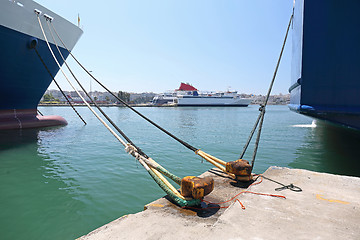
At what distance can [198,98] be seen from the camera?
88.2m

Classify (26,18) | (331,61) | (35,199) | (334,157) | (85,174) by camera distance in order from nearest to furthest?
(35,199) < (331,61) < (85,174) < (334,157) < (26,18)

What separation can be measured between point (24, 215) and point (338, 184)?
6032 millimetres

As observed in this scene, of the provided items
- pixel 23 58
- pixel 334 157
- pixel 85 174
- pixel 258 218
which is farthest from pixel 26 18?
pixel 334 157

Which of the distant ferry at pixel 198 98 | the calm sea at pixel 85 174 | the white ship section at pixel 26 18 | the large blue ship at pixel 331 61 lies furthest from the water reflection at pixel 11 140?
the distant ferry at pixel 198 98

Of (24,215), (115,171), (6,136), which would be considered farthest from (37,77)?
(24,215)

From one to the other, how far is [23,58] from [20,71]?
2.64 feet

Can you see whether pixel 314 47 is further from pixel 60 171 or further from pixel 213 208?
pixel 60 171

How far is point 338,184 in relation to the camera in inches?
160

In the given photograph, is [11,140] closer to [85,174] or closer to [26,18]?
[26,18]

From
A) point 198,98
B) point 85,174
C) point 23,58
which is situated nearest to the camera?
point 85,174

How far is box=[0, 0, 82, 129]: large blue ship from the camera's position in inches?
418

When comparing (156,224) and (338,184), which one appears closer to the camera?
(156,224)

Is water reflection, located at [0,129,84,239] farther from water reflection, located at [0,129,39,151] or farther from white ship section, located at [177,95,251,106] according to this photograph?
white ship section, located at [177,95,251,106]

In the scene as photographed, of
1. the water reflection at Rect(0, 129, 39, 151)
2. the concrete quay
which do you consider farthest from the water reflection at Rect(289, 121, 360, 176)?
the water reflection at Rect(0, 129, 39, 151)
